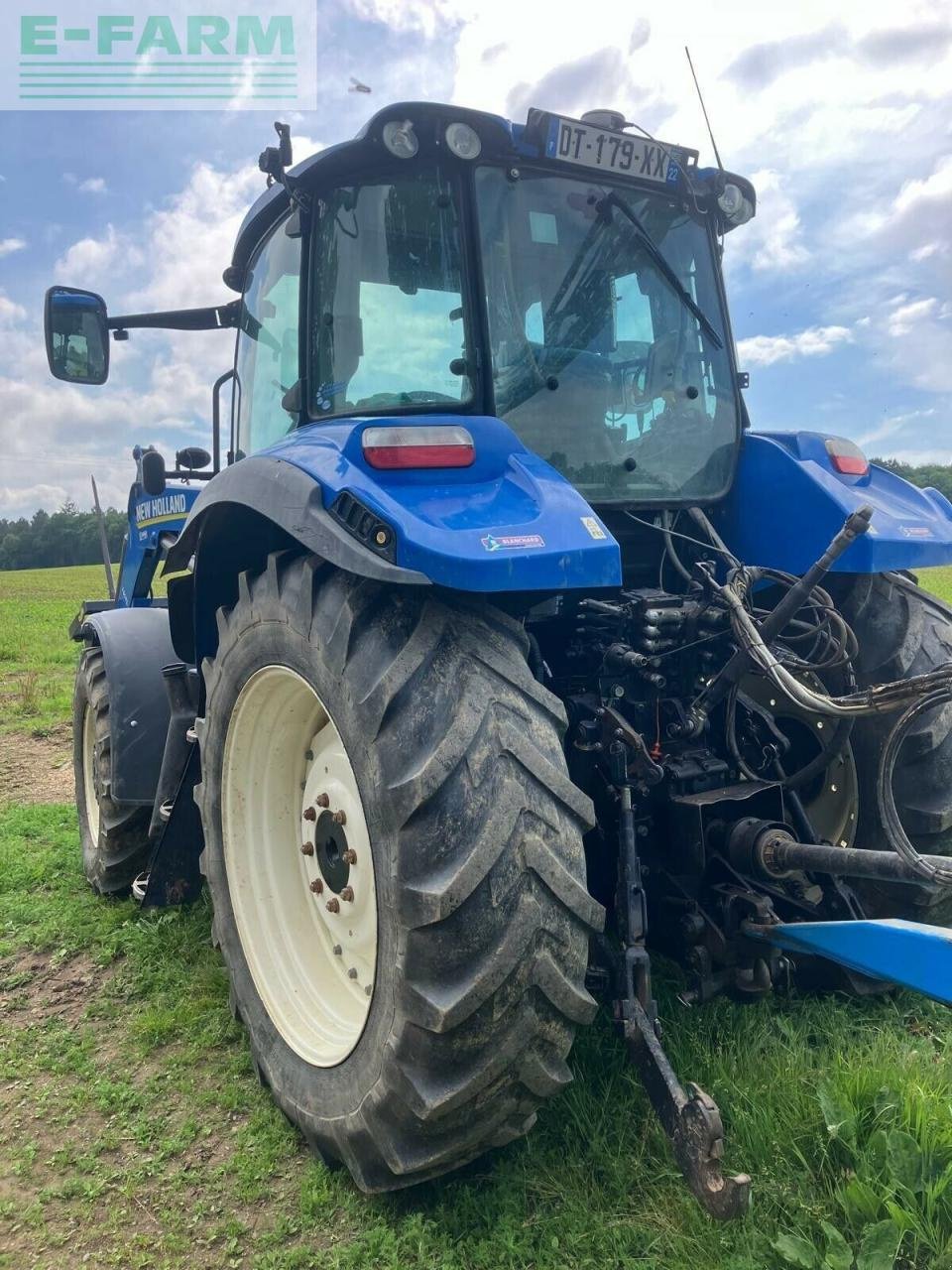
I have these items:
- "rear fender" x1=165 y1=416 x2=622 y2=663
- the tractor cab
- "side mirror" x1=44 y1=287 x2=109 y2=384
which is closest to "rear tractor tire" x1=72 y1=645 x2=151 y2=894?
"side mirror" x1=44 y1=287 x2=109 y2=384

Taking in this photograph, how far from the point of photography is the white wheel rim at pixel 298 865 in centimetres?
229

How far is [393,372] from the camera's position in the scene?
245 cm

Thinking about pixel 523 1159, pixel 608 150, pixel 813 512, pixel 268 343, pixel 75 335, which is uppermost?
pixel 608 150

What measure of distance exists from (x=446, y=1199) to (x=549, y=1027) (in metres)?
0.54

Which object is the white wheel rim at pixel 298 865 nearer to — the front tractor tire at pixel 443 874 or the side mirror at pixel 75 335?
the front tractor tire at pixel 443 874

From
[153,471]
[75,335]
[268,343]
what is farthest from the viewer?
[153,471]

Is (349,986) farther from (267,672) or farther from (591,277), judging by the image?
(591,277)

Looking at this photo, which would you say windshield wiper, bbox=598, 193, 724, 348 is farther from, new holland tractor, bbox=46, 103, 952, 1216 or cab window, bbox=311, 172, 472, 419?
cab window, bbox=311, 172, 472, 419

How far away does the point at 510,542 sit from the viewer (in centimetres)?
176

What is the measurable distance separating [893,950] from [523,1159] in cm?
96

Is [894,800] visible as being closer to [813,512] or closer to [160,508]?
[813,512]

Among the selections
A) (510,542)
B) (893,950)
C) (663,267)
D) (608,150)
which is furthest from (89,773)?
(893,950)

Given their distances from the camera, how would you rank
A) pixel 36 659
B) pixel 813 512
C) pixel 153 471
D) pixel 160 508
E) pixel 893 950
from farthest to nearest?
pixel 36 659 < pixel 160 508 < pixel 153 471 < pixel 813 512 < pixel 893 950

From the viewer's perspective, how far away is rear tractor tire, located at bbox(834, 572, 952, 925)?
2574 mm
